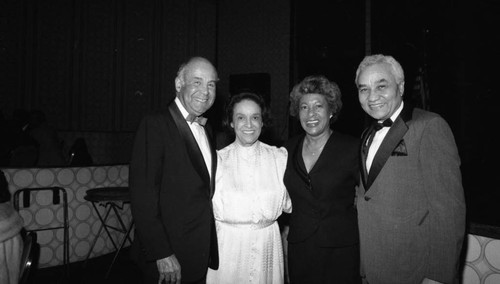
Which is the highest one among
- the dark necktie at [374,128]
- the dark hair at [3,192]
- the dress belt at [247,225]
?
the dark necktie at [374,128]

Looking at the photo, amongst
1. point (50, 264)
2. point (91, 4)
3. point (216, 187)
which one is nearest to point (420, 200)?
point (216, 187)

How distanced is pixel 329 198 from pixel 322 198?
41mm

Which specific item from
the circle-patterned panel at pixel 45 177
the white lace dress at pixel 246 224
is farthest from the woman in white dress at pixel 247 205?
the circle-patterned panel at pixel 45 177

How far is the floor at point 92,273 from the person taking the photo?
3.60 metres

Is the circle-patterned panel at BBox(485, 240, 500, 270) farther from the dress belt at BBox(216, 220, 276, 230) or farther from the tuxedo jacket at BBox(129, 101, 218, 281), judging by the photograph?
the tuxedo jacket at BBox(129, 101, 218, 281)

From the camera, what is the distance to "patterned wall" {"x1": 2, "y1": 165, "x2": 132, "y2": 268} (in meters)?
3.63

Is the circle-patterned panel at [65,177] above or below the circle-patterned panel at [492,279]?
above

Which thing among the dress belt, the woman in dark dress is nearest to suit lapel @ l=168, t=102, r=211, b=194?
the dress belt

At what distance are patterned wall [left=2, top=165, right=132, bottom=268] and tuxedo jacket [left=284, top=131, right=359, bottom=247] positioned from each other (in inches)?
116

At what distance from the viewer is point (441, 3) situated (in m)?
5.99

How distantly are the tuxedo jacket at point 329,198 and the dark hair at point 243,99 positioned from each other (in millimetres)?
438

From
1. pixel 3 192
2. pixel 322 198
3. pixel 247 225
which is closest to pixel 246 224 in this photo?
pixel 247 225

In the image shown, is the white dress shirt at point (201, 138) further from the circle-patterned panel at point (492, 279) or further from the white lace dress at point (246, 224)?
Answer: the circle-patterned panel at point (492, 279)

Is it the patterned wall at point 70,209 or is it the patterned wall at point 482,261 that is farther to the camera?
the patterned wall at point 70,209
